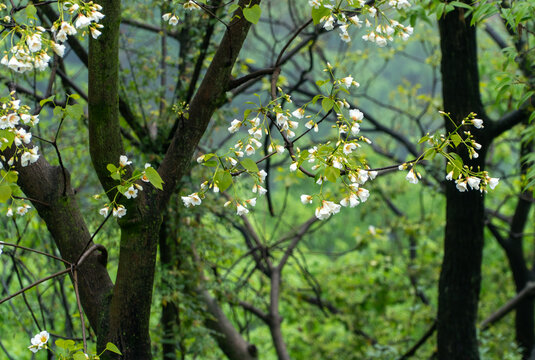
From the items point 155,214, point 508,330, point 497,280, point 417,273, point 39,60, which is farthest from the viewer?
point 497,280

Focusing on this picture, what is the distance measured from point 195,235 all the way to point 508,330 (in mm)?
5015

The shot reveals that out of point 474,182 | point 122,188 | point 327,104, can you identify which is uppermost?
point 327,104

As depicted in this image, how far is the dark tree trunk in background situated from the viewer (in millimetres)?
3111

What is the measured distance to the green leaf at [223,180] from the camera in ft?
4.80

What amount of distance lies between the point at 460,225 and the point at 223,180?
2.25 meters

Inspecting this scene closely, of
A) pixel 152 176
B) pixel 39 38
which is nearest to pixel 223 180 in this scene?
pixel 152 176

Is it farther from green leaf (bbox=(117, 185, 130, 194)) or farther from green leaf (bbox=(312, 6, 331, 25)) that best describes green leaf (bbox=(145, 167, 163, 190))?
green leaf (bbox=(312, 6, 331, 25))

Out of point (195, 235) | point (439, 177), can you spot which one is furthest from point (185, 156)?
point (439, 177)

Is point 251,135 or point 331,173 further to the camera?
point 251,135

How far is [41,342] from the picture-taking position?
4.94 feet

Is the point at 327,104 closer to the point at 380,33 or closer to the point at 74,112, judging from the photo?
the point at 380,33

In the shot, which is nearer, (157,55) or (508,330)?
(157,55)

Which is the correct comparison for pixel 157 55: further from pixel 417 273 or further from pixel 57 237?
pixel 417 273

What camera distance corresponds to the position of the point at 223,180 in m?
1.47
